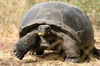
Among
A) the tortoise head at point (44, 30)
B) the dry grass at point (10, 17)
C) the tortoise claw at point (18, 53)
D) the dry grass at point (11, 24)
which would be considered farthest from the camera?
the dry grass at point (10, 17)

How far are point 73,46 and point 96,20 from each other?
4.29m

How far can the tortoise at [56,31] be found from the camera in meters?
5.06

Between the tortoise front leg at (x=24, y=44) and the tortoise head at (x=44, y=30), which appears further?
the tortoise front leg at (x=24, y=44)

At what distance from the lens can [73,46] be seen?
16.6 feet

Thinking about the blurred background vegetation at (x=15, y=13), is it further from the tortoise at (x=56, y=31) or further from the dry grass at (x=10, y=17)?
the tortoise at (x=56, y=31)

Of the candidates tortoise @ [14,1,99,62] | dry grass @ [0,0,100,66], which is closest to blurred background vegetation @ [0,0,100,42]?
dry grass @ [0,0,100,66]

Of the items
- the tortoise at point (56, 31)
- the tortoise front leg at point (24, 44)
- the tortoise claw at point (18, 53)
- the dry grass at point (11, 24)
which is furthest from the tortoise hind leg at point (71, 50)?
the tortoise claw at point (18, 53)

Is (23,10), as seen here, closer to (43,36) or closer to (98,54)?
(98,54)

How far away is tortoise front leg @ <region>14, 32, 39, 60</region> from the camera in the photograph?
517cm

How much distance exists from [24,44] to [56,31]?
54 cm

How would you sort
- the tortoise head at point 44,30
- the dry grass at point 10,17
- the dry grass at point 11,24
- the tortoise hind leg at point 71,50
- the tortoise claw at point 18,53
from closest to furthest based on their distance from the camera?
the tortoise head at point 44,30
the tortoise hind leg at point 71,50
the tortoise claw at point 18,53
the dry grass at point 11,24
the dry grass at point 10,17

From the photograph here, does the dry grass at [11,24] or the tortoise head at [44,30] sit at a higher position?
the tortoise head at [44,30]

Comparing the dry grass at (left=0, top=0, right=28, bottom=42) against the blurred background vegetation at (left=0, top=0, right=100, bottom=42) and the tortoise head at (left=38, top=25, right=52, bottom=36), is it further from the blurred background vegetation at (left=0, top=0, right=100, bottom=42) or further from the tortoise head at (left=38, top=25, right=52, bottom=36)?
the tortoise head at (left=38, top=25, right=52, bottom=36)

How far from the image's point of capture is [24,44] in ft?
17.0
